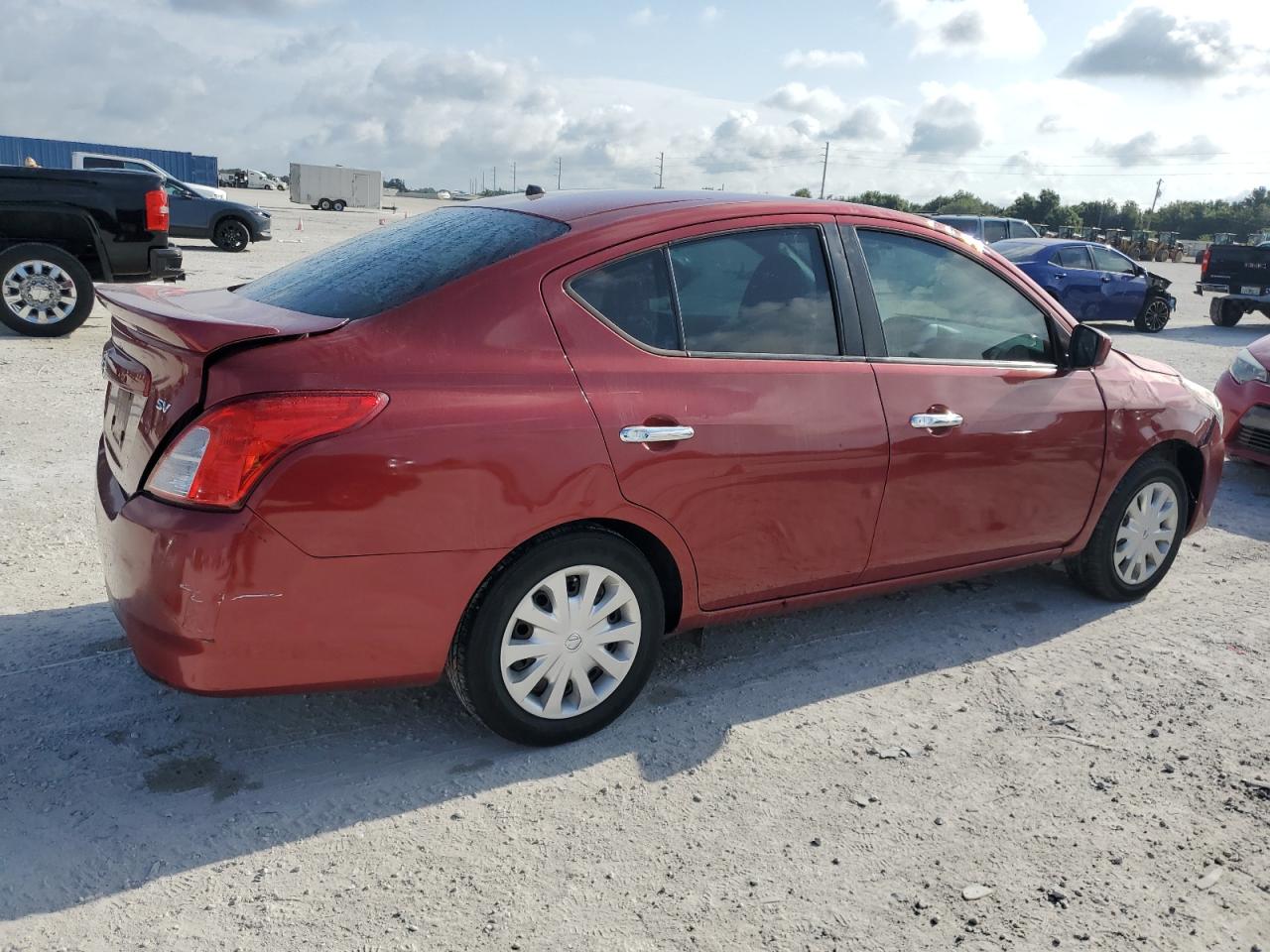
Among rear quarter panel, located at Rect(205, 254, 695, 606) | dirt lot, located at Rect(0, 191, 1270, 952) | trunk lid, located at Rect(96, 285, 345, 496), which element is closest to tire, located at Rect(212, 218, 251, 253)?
dirt lot, located at Rect(0, 191, 1270, 952)

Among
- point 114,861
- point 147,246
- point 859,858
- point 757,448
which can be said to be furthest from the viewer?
point 147,246

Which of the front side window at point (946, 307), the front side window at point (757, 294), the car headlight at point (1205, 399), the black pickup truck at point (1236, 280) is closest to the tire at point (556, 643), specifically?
the front side window at point (757, 294)

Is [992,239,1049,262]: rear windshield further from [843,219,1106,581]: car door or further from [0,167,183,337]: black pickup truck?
[843,219,1106,581]: car door

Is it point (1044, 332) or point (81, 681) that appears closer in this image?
point (81, 681)

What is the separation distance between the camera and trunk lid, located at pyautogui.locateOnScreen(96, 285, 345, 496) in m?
2.72

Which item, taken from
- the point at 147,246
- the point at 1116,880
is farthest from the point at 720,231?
the point at 147,246

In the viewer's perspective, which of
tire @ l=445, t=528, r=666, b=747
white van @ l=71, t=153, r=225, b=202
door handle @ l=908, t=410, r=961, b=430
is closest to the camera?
tire @ l=445, t=528, r=666, b=747

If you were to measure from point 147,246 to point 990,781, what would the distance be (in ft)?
31.2

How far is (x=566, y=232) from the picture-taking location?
324 centimetres

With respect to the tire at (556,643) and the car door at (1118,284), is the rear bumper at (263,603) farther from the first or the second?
the car door at (1118,284)

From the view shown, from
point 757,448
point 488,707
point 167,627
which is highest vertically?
point 757,448

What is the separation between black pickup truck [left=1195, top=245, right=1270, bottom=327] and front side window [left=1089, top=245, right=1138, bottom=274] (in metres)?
3.15

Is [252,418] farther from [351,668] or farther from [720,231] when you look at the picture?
[720,231]

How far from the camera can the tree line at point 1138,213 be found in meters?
83.3
